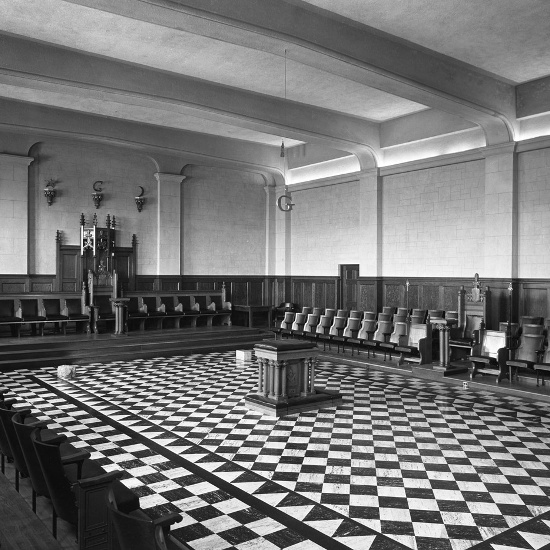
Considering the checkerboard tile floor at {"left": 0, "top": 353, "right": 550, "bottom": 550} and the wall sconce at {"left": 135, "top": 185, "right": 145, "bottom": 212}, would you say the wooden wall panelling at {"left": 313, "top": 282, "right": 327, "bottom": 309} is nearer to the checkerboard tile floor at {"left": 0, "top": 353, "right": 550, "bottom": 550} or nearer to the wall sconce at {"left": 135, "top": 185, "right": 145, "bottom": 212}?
the wall sconce at {"left": 135, "top": 185, "right": 145, "bottom": 212}

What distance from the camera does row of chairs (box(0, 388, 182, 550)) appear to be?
7.15 ft

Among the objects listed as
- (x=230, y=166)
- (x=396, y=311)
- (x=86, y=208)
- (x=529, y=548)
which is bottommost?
(x=529, y=548)

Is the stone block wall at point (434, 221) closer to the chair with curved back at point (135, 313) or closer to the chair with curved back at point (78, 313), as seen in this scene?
the chair with curved back at point (135, 313)

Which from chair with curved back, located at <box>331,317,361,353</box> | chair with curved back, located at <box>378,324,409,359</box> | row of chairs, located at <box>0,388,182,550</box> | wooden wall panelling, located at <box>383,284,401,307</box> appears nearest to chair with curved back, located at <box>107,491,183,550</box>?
row of chairs, located at <box>0,388,182,550</box>

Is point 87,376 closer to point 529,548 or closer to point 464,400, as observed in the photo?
point 464,400

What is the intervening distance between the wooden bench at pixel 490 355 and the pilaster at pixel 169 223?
8.09m

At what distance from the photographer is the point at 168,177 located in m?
14.5

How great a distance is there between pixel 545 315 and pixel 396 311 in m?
3.14

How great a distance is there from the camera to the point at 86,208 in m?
13.6

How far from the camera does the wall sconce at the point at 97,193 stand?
13523 millimetres

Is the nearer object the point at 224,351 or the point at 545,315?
the point at 545,315

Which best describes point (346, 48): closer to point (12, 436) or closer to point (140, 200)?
A: point (12, 436)

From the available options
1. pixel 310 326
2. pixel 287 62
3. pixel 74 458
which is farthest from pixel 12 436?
pixel 310 326

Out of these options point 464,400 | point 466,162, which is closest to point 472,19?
point 466,162
